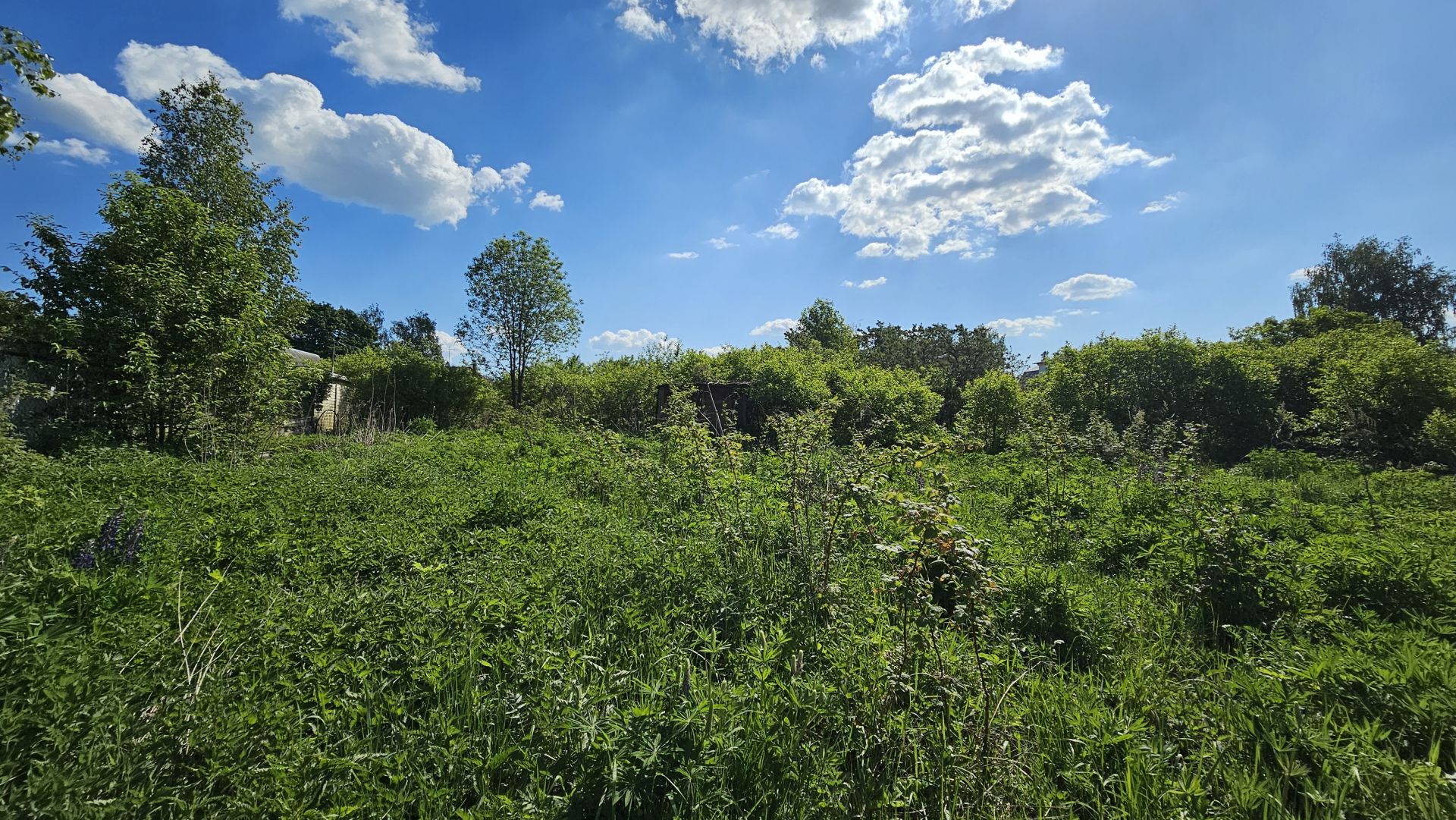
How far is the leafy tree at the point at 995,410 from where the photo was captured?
1291 centimetres

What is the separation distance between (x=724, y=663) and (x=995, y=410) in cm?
1236

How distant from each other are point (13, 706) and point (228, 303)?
8820 mm

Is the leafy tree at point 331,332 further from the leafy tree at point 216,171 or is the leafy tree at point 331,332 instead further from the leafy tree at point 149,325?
the leafy tree at point 149,325

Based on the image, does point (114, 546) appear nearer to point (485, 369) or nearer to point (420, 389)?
point (420, 389)

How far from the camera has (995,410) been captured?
13.2 m

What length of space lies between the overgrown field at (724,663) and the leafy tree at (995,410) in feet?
27.7

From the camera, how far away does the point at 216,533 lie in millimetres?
3730

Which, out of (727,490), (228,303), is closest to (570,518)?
(727,490)

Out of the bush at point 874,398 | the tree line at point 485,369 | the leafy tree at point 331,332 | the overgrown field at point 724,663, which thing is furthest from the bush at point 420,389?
the leafy tree at point 331,332

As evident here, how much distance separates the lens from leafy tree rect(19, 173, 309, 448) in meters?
7.34

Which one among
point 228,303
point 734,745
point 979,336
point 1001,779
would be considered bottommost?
point 1001,779

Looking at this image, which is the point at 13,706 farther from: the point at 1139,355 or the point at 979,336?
the point at 979,336

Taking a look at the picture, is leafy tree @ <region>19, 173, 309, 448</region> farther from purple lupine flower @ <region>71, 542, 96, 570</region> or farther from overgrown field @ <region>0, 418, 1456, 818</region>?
purple lupine flower @ <region>71, 542, 96, 570</region>

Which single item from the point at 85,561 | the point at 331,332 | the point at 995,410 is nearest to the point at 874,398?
the point at 995,410
